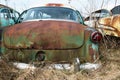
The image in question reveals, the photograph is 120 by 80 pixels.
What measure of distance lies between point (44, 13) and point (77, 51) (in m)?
1.90

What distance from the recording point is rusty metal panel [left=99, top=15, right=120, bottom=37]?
7368mm

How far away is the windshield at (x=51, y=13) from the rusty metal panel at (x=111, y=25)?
113 cm

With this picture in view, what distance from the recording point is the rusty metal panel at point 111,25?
24.2 ft

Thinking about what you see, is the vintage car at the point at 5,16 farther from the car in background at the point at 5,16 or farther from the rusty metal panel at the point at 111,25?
the rusty metal panel at the point at 111,25

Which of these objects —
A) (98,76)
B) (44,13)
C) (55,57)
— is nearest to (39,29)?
(55,57)

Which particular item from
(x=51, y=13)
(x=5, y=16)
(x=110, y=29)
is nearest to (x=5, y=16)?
(x=5, y=16)

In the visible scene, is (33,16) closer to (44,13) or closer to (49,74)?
(44,13)

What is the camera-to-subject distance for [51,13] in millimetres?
6660

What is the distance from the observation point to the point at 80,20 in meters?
6.80

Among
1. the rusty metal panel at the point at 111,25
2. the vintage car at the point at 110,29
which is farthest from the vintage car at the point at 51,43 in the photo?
the rusty metal panel at the point at 111,25

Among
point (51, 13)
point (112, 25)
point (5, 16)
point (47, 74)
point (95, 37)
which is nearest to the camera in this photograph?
point (47, 74)

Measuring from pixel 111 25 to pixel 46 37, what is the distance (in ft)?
10.2

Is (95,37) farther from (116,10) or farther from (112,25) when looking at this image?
(116,10)

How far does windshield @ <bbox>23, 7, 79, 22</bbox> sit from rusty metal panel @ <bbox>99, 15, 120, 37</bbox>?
113cm
